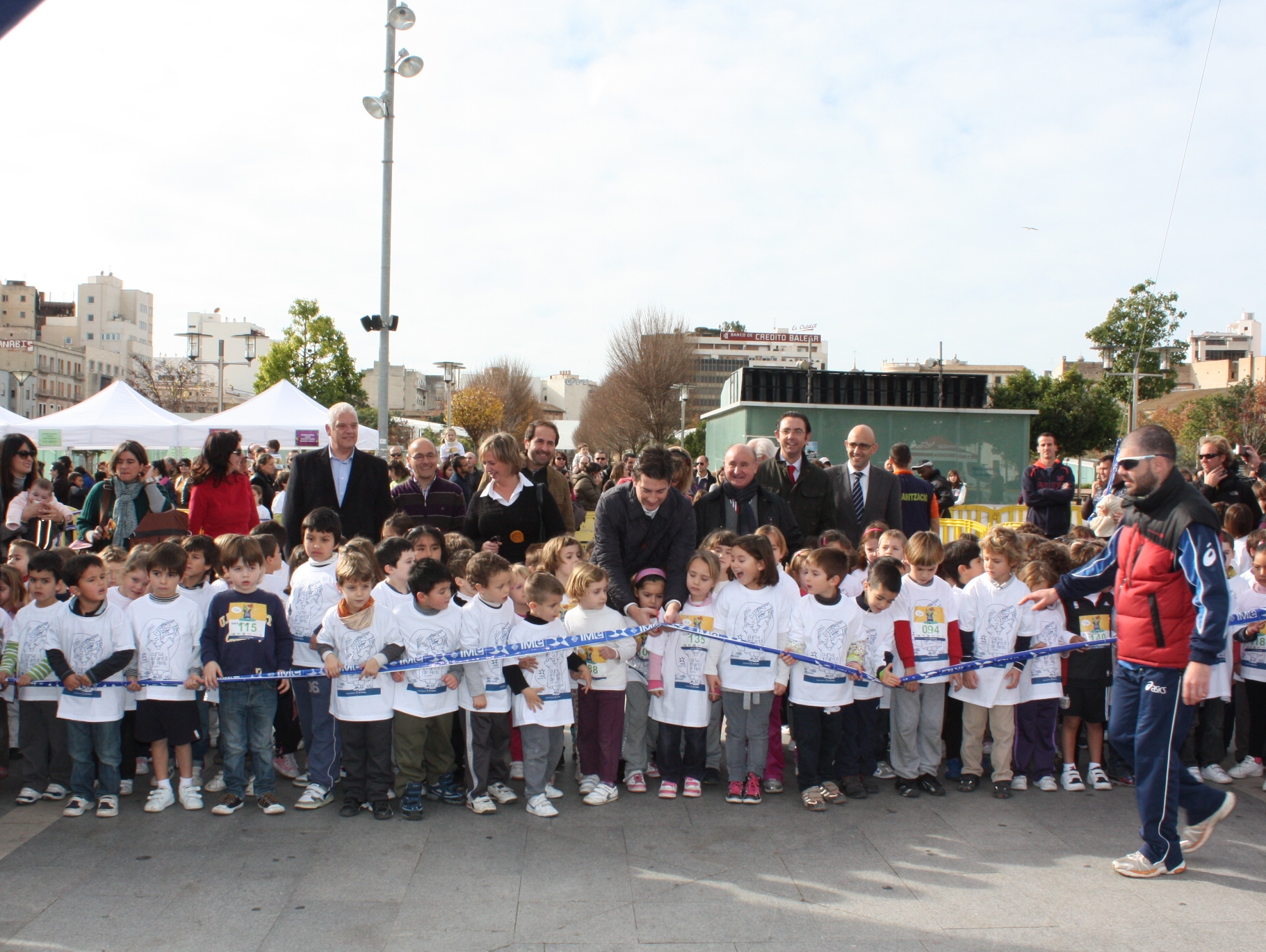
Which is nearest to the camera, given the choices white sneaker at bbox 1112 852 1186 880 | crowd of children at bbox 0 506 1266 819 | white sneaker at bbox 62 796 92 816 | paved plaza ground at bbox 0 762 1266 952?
paved plaza ground at bbox 0 762 1266 952

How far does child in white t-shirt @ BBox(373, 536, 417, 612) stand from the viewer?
5102mm

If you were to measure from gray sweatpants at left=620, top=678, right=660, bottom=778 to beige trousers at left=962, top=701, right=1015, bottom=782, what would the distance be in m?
1.85

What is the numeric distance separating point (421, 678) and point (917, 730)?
9.47 feet

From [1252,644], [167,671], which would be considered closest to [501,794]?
[167,671]

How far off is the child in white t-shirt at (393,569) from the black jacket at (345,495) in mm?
1419

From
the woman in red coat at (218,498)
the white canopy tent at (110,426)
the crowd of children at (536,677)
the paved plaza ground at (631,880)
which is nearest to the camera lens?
the paved plaza ground at (631,880)

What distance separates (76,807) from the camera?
4.89 metres

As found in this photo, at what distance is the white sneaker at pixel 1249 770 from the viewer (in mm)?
5797

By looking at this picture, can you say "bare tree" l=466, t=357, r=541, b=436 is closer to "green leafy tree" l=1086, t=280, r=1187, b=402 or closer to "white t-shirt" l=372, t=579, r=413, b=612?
"green leafy tree" l=1086, t=280, r=1187, b=402

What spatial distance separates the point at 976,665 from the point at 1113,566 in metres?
1.02

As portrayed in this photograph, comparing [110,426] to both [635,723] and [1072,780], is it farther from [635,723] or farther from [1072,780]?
[1072,780]

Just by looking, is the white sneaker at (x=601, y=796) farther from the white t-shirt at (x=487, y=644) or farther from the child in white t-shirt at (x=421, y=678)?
the child in white t-shirt at (x=421, y=678)

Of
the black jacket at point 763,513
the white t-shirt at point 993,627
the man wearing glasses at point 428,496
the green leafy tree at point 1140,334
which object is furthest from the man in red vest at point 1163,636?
the green leafy tree at point 1140,334

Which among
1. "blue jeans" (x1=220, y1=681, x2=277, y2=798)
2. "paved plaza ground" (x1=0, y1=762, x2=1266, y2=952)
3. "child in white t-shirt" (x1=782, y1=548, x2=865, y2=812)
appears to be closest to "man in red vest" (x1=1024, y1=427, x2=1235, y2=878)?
"paved plaza ground" (x1=0, y1=762, x2=1266, y2=952)
